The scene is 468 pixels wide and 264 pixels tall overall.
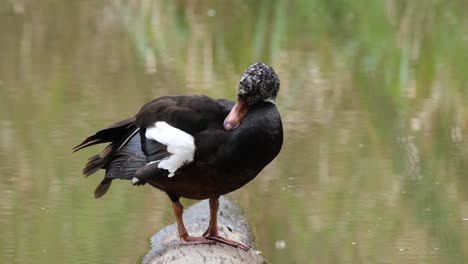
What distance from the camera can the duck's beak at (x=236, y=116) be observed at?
430 centimetres

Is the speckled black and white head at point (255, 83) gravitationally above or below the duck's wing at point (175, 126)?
above

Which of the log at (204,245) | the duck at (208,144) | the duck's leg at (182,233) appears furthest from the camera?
the duck's leg at (182,233)

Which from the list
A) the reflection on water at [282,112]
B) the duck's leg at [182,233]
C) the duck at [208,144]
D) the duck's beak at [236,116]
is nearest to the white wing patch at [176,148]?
the duck at [208,144]

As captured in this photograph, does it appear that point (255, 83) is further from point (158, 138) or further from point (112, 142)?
point (112, 142)

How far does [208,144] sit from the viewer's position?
169 inches

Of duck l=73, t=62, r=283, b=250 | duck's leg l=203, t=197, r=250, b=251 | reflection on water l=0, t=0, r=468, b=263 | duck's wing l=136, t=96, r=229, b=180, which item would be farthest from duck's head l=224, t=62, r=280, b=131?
reflection on water l=0, t=0, r=468, b=263

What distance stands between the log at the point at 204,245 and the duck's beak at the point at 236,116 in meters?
0.53

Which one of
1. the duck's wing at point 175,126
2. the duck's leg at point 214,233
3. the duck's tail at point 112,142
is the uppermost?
the duck's wing at point 175,126

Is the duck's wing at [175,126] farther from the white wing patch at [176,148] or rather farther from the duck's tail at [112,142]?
the duck's tail at [112,142]

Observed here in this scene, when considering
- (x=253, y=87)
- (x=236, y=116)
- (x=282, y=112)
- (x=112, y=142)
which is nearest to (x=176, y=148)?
(x=236, y=116)

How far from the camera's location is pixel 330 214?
5473 mm

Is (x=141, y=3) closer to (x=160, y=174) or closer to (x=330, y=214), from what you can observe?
(x=330, y=214)

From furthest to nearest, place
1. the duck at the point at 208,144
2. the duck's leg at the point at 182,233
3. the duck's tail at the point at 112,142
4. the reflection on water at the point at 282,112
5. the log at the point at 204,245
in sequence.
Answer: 1. the reflection on water at the point at 282,112
2. the duck's tail at the point at 112,142
3. the duck's leg at the point at 182,233
4. the log at the point at 204,245
5. the duck at the point at 208,144

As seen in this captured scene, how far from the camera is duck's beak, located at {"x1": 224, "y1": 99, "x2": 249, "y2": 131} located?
4.30 meters
